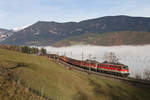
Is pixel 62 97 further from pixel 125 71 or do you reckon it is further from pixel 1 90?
pixel 125 71

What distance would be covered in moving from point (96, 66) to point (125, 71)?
18.6 metres

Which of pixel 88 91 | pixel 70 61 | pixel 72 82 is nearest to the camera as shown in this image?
pixel 88 91

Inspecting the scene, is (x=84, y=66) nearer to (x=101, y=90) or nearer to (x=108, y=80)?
(x=108, y=80)

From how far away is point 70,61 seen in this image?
110 metres

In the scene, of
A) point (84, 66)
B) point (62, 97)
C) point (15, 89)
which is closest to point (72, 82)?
point (62, 97)

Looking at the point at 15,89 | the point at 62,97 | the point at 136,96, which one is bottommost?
the point at 136,96

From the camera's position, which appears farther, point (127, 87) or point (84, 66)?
point (84, 66)

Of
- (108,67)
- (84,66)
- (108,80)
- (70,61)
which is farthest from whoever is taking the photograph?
(70,61)

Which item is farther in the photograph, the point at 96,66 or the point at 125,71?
the point at 96,66

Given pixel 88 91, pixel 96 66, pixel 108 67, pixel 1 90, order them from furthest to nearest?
1. pixel 96 66
2. pixel 108 67
3. pixel 88 91
4. pixel 1 90

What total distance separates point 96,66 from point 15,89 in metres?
60.6

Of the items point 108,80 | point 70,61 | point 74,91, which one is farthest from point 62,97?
point 70,61

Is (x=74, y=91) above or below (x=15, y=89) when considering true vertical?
below

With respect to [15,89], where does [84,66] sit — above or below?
below
